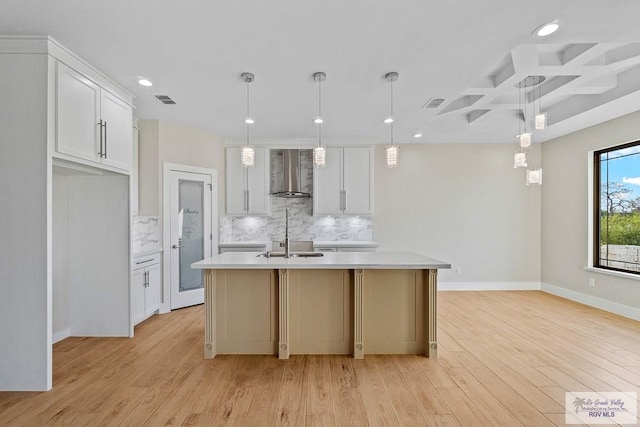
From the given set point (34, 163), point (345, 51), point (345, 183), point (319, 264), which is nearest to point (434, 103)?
point (345, 51)

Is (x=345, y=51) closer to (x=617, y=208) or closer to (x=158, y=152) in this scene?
(x=158, y=152)

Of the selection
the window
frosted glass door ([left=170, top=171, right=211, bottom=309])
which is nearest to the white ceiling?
the window

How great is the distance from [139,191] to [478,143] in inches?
223

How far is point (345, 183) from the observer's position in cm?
549

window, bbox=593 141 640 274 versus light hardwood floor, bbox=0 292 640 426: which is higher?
window, bbox=593 141 640 274

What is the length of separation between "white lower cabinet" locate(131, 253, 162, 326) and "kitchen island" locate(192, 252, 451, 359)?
136 cm

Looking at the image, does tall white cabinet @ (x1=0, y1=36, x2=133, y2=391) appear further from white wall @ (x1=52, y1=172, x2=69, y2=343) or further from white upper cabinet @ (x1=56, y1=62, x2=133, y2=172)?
white wall @ (x1=52, y1=172, x2=69, y2=343)

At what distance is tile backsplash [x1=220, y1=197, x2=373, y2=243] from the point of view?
18.8 feet

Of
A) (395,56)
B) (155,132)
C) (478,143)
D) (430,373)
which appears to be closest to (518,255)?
(478,143)

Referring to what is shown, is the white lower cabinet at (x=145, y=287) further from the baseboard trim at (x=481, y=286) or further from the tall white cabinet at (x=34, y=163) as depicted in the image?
the baseboard trim at (x=481, y=286)

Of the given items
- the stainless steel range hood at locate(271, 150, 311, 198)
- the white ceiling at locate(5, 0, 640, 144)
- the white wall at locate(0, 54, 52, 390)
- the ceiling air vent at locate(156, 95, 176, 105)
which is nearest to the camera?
the white ceiling at locate(5, 0, 640, 144)

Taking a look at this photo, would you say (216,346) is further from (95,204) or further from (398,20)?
(398,20)

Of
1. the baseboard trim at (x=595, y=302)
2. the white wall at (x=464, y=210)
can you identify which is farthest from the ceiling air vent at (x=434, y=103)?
the baseboard trim at (x=595, y=302)

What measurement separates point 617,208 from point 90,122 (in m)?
6.54
